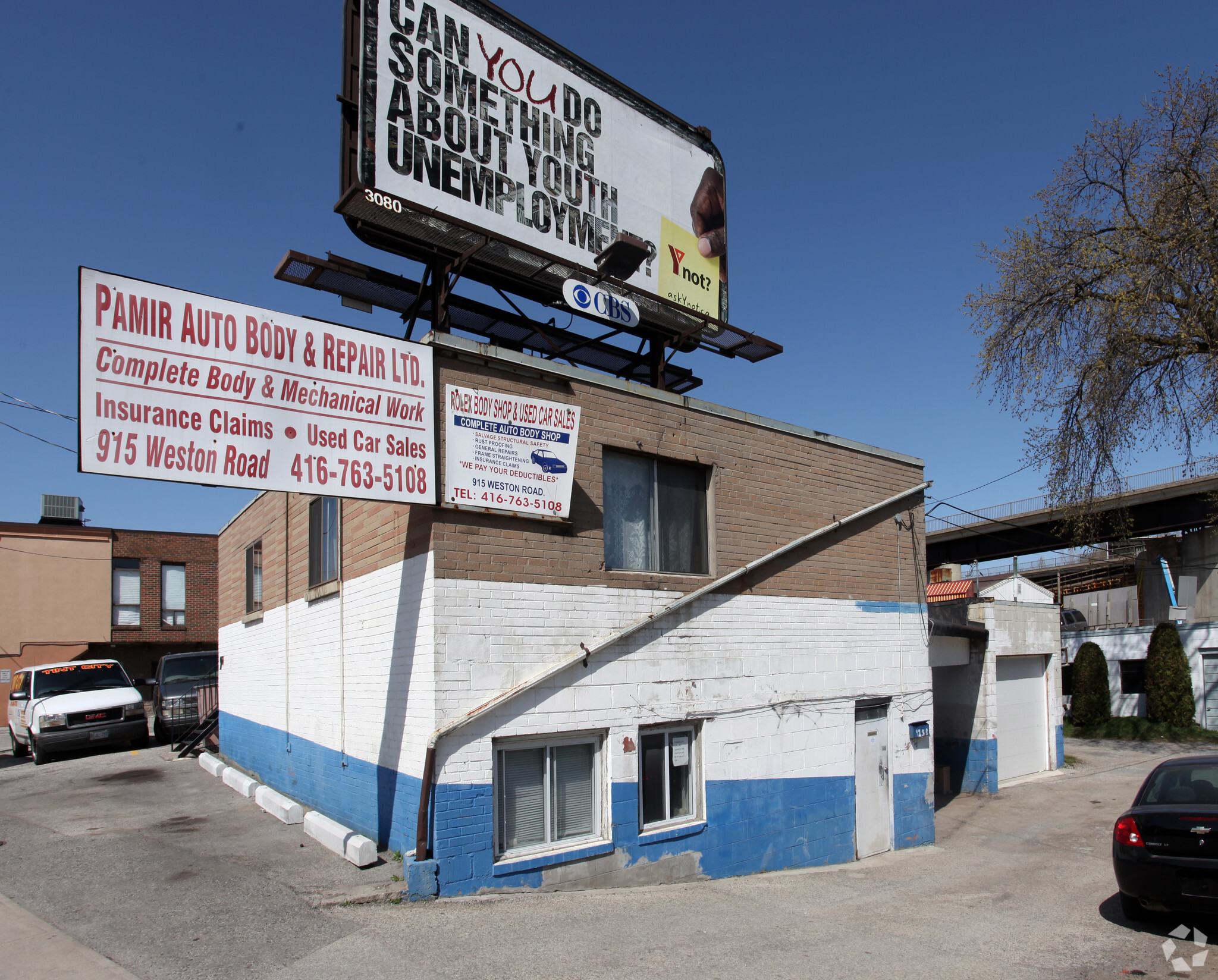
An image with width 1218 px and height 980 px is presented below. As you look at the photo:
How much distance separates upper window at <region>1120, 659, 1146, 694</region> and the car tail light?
2518cm

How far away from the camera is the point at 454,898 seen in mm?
7867

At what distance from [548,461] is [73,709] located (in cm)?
1392

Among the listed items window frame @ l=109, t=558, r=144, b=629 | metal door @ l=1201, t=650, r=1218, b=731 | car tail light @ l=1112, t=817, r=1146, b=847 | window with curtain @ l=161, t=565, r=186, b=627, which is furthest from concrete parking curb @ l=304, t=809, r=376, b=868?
metal door @ l=1201, t=650, r=1218, b=731

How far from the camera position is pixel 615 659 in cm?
962

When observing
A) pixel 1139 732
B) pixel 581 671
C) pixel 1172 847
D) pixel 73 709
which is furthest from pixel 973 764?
pixel 73 709

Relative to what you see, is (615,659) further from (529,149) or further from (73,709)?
(73,709)

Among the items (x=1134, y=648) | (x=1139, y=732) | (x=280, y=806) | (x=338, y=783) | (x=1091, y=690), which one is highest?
(x=338, y=783)

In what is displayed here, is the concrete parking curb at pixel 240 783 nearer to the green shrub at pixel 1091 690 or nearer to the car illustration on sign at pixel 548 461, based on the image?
the car illustration on sign at pixel 548 461

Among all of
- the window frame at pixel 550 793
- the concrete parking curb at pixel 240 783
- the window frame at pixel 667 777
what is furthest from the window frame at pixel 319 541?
the window frame at pixel 667 777

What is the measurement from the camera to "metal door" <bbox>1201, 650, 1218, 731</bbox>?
26.8 metres

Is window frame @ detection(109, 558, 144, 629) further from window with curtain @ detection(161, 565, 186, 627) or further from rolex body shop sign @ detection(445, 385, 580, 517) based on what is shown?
rolex body shop sign @ detection(445, 385, 580, 517)

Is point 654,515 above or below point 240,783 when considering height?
above

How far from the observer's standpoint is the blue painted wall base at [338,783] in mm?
8445

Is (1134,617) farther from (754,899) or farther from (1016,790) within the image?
(754,899)
